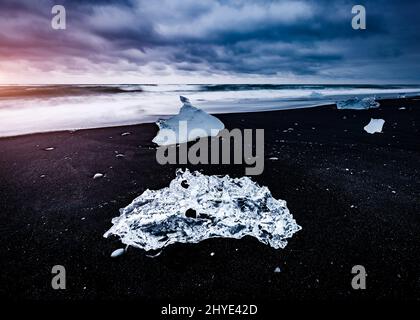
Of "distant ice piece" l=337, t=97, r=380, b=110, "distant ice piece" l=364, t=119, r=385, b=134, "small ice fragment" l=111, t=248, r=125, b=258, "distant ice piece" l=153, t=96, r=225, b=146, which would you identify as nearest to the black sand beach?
"small ice fragment" l=111, t=248, r=125, b=258

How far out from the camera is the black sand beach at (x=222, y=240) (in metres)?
1.81

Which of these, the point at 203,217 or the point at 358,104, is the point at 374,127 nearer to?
the point at 358,104

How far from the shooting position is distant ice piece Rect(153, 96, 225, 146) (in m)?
5.07

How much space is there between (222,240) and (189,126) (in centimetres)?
343

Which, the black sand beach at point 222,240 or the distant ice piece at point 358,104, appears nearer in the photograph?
the black sand beach at point 222,240

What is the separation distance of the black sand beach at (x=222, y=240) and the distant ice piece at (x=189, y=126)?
64 cm

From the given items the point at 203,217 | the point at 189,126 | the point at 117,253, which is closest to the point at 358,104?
the point at 189,126

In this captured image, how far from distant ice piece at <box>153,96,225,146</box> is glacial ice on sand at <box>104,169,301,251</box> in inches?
87.3

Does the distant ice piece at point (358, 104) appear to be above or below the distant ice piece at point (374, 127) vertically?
above

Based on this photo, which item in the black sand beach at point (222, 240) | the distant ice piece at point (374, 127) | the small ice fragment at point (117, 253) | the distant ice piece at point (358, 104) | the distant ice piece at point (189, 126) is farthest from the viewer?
the distant ice piece at point (358, 104)

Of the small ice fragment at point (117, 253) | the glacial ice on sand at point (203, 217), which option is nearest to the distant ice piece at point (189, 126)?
the glacial ice on sand at point (203, 217)

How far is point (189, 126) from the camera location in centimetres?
535

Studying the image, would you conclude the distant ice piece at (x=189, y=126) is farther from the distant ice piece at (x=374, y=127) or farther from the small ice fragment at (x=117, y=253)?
the distant ice piece at (x=374, y=127)
